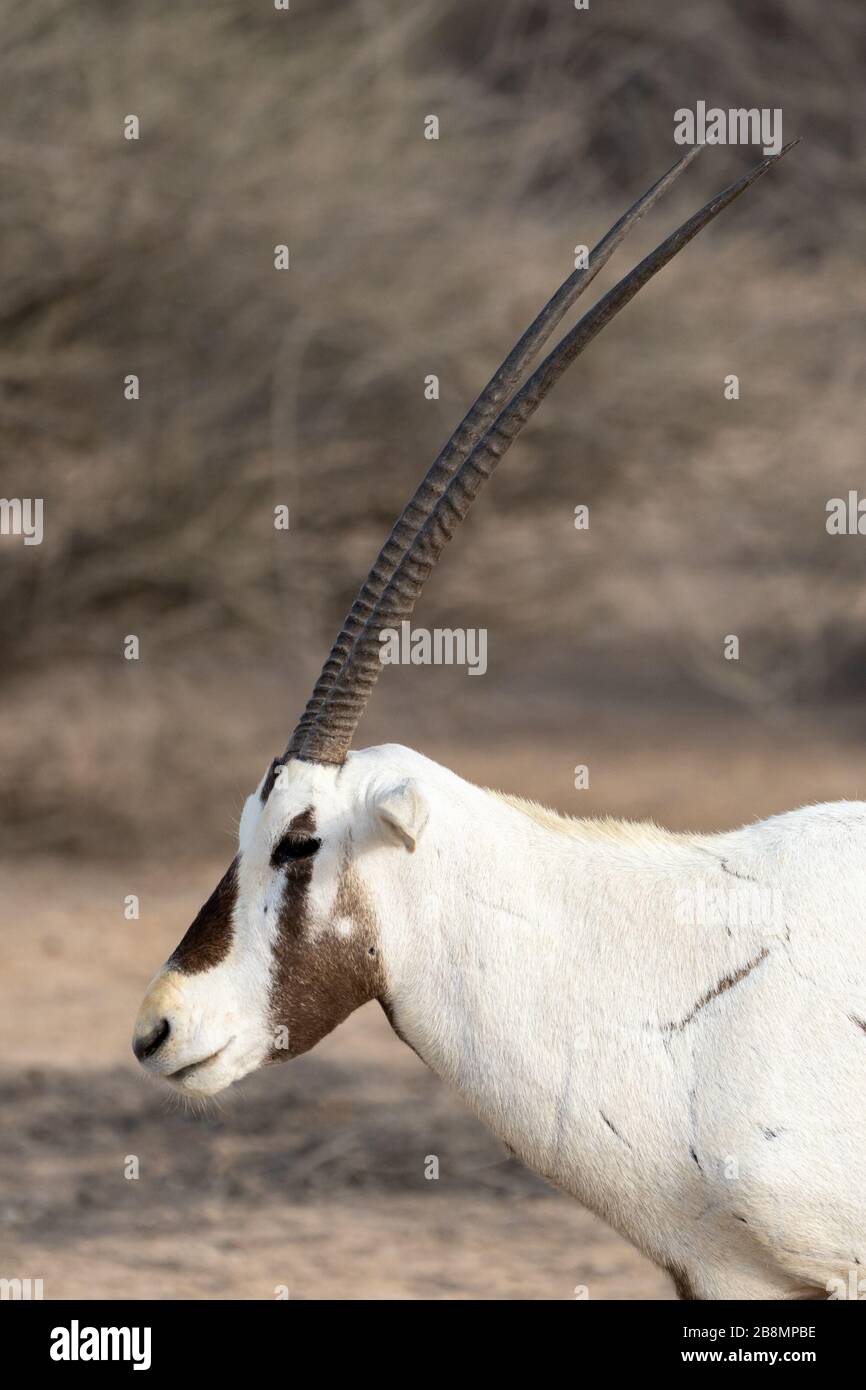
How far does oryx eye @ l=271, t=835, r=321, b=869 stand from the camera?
Result: 9.85ft

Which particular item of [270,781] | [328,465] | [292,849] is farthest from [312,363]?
[292,849]

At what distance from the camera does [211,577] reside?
354 inches

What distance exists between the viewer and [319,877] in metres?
3.00

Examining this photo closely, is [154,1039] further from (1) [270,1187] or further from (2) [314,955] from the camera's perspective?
(1) [270,1187]

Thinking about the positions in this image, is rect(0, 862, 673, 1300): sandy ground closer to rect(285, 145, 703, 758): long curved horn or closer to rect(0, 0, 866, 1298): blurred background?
rect(0, 0, 866, 1298): blurred background

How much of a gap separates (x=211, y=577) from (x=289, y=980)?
242 inches

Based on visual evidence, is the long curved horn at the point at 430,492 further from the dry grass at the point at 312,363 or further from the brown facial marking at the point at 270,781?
the dry grass at the point at 312,363

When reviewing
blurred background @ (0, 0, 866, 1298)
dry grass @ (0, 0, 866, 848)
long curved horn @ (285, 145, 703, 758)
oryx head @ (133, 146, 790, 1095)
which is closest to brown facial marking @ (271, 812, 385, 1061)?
oryx head @ (133, 146, 790, 1095)

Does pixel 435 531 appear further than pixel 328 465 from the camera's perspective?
No

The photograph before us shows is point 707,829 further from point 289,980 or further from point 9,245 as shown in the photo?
point 289,980

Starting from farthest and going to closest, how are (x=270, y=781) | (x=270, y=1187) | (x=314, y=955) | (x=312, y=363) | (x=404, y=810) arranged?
(x=312, y=363) < (x=270, y=1187) < (x=270, y=781) < (x=314, y=955) < (x=404, y=810)

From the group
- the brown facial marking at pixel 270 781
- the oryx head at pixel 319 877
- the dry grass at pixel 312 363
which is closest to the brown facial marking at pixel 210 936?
the oryx head at pixel 319 877

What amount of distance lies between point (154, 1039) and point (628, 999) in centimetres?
77

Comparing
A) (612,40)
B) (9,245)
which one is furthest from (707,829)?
(612,40)
